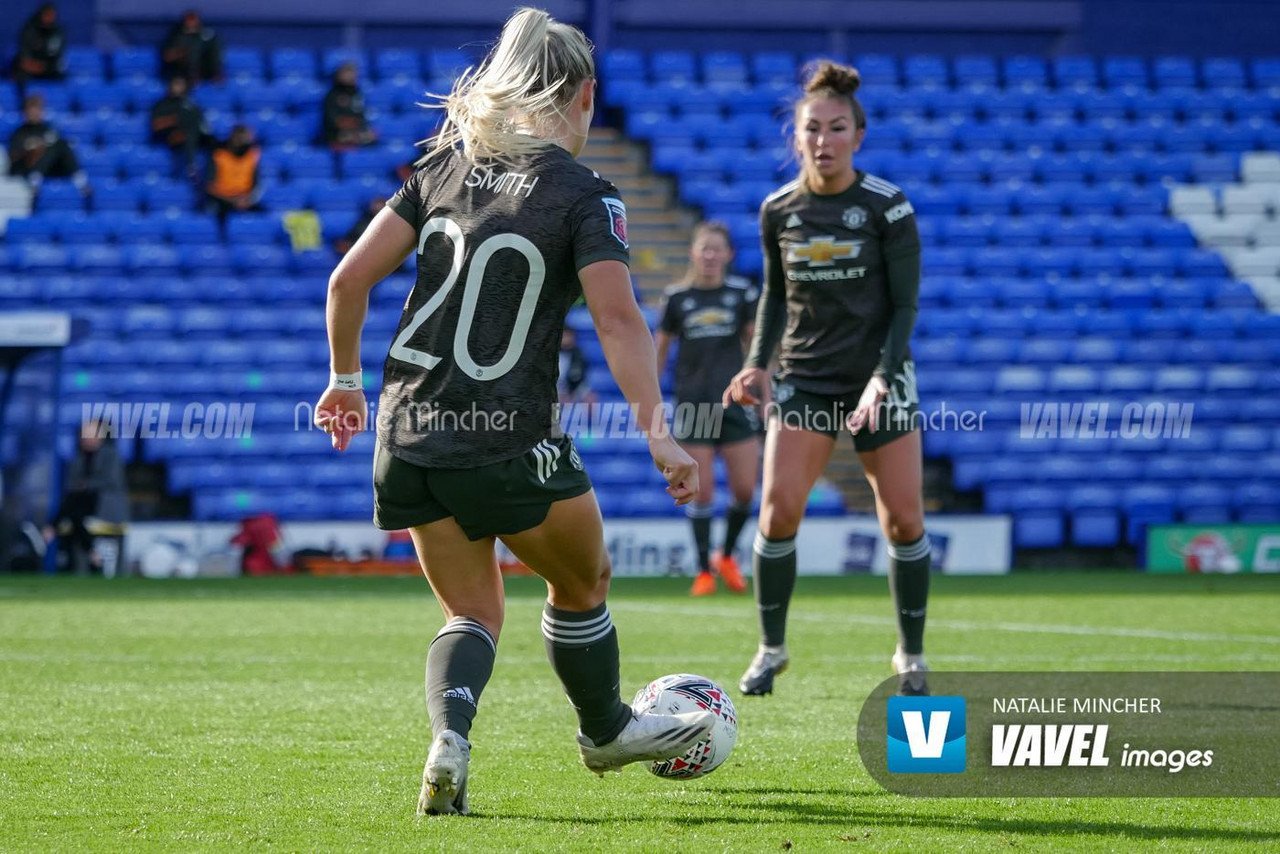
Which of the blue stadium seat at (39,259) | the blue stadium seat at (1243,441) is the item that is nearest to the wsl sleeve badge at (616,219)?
the blue stadium seat at (39,259)

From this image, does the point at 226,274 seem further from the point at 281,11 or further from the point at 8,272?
the point at 281,11

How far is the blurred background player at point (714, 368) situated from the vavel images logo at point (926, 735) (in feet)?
23.7

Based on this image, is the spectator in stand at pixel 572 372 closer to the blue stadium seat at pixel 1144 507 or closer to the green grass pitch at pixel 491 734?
the green grass pitch at pixel 491 734

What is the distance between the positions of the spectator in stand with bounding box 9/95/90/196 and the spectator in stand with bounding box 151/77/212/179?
1032 millimetres

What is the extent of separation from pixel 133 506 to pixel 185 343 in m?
2.03

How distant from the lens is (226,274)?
1758 cm

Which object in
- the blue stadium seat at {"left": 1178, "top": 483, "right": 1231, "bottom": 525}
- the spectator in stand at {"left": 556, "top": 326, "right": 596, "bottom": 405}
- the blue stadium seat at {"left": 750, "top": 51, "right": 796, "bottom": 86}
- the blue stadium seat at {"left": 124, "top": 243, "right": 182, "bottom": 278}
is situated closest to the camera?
the spectator in stand at {"left": 556, "top": 326, "right": 596, "bottom": 405}

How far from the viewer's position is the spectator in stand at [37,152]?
17.7 m

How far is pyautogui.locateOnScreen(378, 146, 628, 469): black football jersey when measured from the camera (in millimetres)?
3699

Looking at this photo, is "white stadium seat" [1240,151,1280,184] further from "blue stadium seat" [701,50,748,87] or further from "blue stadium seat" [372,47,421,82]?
"blue stadium seat" [372,47,421,82]

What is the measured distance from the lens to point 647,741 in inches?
160

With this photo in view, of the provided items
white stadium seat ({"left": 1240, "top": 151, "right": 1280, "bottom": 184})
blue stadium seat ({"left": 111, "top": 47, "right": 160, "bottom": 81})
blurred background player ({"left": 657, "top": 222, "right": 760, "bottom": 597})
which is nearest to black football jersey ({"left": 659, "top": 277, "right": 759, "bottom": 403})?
blurred background player ({"left": 657, "top": 222, "right": 760, "bottom": 597})

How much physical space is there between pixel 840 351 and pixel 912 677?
1.25 metres

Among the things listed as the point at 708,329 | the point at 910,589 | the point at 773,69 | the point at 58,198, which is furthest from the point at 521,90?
the point at 773,69
